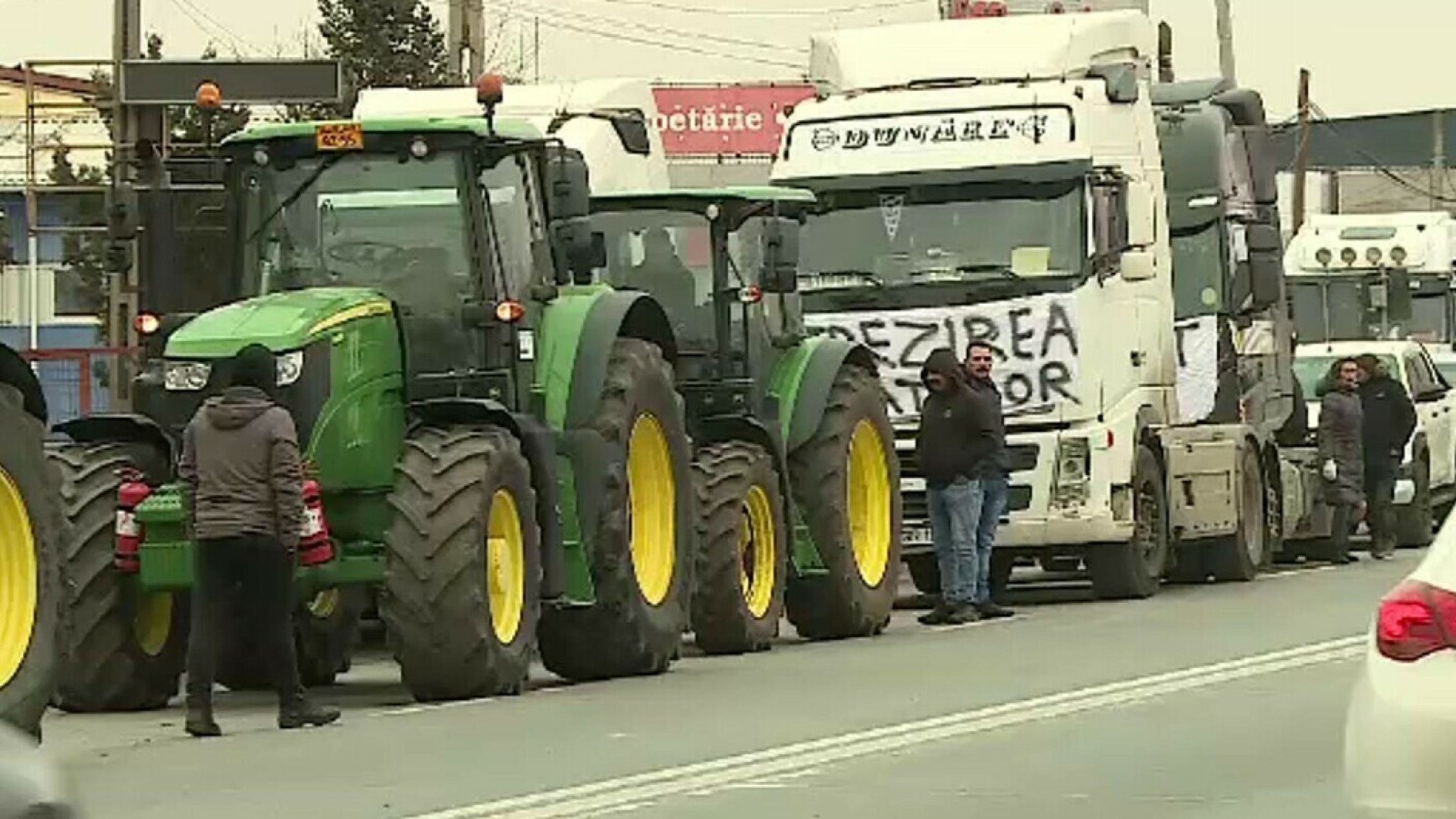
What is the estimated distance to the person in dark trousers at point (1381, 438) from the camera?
101ft

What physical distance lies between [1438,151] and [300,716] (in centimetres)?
7003

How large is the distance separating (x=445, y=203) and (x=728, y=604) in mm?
3309

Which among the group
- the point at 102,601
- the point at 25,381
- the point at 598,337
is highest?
the point at 598,337

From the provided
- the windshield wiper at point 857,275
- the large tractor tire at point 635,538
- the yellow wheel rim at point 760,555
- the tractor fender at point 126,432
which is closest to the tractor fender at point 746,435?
the yellow wheel rim at point 760,555

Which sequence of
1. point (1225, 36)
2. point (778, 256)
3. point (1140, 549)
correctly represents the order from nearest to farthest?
point (778, 256)
point (1140, 549)
point (1225, 36)

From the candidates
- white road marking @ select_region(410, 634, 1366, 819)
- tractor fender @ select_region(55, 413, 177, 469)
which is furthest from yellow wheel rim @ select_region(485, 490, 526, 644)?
white road marking @ select_region(410, 634, 1366, 819)

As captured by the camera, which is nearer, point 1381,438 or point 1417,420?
point 1381,438

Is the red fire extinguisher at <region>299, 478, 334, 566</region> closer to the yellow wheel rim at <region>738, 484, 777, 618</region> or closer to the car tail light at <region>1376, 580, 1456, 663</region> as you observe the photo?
the yellow wheel rim at <region>738, 484, 777, 618</region>

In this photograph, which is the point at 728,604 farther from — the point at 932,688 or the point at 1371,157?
the point at 1371,157

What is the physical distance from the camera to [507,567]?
16719mm

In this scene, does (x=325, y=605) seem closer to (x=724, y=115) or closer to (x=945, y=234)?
(x=945, y=234)

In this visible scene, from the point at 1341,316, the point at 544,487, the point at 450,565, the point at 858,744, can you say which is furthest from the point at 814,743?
the point at 1341,316

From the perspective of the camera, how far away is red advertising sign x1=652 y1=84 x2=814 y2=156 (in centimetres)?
5959

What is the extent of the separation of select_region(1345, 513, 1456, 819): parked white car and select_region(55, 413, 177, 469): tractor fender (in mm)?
9068
